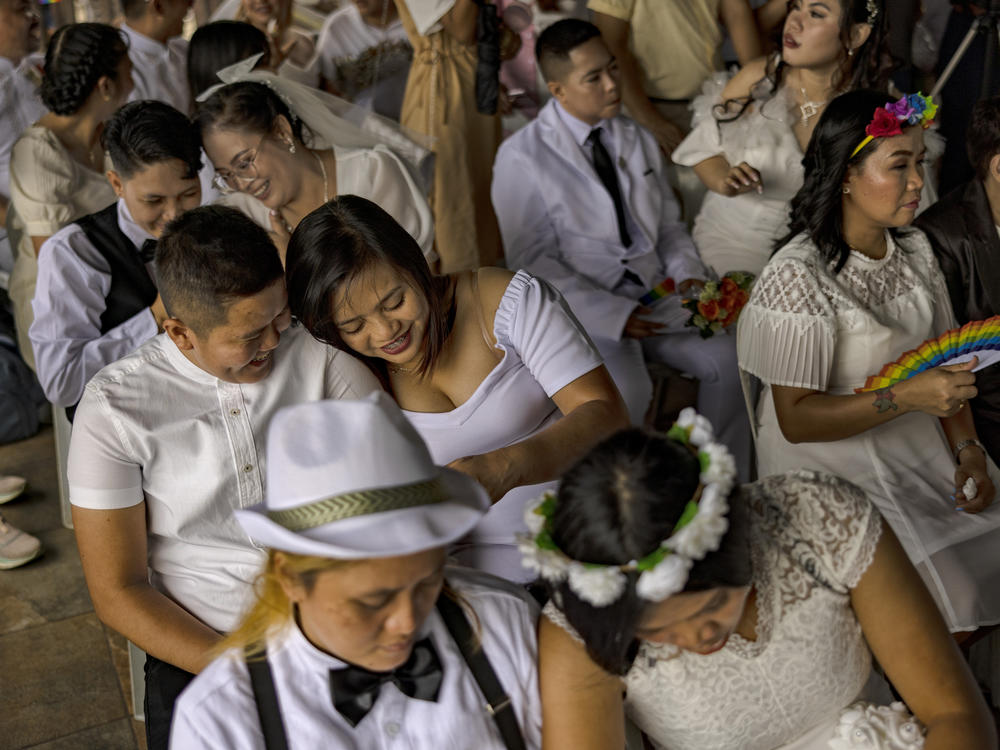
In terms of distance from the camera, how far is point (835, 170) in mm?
2520

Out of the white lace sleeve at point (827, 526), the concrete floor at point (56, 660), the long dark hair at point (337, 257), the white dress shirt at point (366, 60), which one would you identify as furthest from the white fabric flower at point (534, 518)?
the white dress shirt at point (366, 60)

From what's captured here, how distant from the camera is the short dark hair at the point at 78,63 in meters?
3.50

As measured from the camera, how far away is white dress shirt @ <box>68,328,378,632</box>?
2.00 meters

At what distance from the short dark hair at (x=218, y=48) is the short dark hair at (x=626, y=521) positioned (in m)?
3.03

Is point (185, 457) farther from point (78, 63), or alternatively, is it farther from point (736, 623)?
point (78, 63)

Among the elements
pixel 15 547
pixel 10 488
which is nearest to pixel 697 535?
pixel 15 547

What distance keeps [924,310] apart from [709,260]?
1251mm

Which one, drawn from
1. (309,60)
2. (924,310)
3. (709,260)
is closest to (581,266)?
(709,260)

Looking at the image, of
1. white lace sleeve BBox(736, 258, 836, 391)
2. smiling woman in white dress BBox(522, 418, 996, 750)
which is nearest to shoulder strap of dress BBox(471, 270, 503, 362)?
white lace sleeve BBox(736, 258, 836, 391)

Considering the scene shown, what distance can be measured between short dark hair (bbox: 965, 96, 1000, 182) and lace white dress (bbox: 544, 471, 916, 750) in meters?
1.55

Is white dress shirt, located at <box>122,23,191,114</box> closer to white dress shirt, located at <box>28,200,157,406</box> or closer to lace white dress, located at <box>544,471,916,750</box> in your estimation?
white dress shirt, located at <box>28,200,157,406</box>

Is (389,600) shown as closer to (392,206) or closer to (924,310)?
(924,310)

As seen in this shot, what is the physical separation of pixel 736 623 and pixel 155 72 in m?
4.09

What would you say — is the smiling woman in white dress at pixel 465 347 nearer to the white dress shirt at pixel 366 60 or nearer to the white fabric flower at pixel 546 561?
the white fabric flower at pixel 546 561
